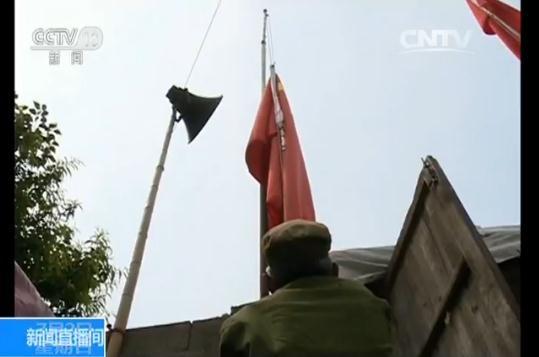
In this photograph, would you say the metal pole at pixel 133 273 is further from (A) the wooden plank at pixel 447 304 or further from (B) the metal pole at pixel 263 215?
(A) the wooden plank at pixel 447 304

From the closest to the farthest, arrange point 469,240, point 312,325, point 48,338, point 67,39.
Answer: point 312,325
point 48,338
point 469,240
point 67,39

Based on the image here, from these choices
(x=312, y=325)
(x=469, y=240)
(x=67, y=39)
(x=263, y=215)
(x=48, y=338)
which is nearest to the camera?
(x=312, y=325)

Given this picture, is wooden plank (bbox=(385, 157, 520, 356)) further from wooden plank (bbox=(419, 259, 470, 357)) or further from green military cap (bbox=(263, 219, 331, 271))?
green military cap (bbox=(263, 219, 331, 271))

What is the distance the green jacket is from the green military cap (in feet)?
0.11

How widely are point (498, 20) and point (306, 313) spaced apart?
113 cm

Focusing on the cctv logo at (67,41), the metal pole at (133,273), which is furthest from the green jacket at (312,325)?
the cctv logo at (67,41)

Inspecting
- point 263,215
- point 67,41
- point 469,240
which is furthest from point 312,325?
point 67,41

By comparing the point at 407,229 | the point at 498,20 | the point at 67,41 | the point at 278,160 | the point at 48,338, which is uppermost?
the point at 498,20

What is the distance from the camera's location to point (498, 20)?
207 centimetres

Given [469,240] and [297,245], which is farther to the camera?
[469,240]

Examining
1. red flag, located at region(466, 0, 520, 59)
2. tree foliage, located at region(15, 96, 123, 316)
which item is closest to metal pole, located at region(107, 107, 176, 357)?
tree foliage, located at region(15, 96, 123, 316)

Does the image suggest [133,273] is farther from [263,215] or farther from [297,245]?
[297,245]

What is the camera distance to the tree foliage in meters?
1.91

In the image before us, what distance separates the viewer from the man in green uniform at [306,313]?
50.4 inches
